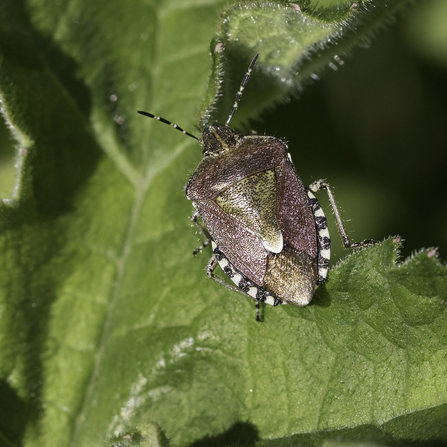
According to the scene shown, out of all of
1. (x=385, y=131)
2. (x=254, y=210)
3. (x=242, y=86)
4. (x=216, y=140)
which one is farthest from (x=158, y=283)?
(x=385, y=131)

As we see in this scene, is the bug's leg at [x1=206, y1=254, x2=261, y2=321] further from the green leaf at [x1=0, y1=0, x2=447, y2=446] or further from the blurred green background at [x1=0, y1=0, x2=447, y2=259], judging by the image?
the blurred green background at [x1=0, y1=0, x2=447, y2=259]

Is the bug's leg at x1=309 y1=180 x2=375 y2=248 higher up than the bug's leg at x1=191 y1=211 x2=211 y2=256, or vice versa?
the bug's leg at x1=309 y1=180 x2=375 y2=248

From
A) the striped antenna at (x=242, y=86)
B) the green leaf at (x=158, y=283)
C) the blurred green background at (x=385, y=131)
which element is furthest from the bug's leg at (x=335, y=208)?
the blurred green background at (x=385, y=131)

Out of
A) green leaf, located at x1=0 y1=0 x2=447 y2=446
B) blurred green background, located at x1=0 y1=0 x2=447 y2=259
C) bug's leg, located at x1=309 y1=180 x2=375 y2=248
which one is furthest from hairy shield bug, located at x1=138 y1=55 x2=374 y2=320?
blurred green background, located at x1=0 y1=0 x2=447 y2=259

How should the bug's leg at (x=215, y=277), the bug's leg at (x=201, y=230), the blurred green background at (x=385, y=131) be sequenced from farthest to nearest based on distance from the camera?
1. the blurred green background at (x=385, y=131)
2. the bug's leg at (x=201, y=230)
3. the bug's leg at (x=215, y=277)

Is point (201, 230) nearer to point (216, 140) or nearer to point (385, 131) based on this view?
point (216, 140)

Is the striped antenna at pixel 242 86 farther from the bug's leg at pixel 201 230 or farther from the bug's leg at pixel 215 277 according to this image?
the bug's leg at pixel 215 277

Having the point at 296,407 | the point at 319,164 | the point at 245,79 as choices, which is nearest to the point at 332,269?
the point at 296,407
